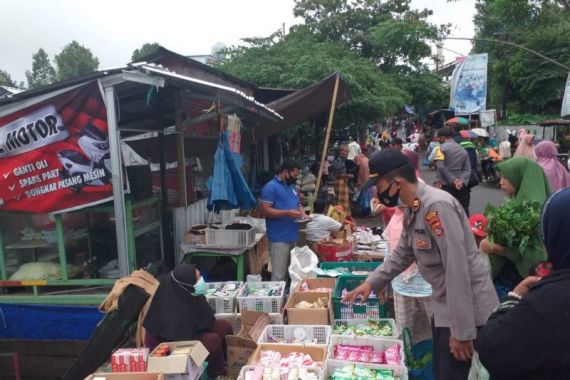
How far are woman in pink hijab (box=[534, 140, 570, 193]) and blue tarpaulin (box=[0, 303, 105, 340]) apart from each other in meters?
5.55

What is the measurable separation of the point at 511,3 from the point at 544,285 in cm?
1397

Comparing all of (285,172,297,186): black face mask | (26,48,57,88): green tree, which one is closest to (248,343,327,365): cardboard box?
(285,172,297,186): black face mask

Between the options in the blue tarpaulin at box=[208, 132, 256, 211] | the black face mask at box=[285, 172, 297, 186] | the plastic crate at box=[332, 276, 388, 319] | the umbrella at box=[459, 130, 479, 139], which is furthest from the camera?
the umbrella at box=[459, 130, 479, 139]

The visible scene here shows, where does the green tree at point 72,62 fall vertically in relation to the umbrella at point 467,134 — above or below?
above

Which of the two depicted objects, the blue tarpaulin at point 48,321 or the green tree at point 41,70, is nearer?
the blue tarpaulin at point 48,321

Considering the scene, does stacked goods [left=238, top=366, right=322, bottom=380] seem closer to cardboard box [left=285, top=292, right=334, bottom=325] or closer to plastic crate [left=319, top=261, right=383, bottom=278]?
cardboard box [left=285, top=292, right=334, bottom=325]

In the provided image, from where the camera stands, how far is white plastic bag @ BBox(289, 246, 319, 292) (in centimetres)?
532

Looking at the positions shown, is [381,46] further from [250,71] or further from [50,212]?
[50,212]

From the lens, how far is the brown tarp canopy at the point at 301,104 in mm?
8273

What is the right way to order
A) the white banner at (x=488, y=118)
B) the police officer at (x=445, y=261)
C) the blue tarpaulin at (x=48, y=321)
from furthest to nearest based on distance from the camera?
1. the white banner at (x=488, y=118)
2. the blue tarpaulin at (x=48, y=321)
3. the police officer at (x=445, y=261)

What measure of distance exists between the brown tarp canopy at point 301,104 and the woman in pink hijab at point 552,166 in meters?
3.60

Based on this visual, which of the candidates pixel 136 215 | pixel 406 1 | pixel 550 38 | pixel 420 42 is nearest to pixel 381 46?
pixel 420 42

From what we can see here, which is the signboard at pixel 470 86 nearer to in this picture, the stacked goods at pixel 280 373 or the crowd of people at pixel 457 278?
the crowd of people at pixel 457 278

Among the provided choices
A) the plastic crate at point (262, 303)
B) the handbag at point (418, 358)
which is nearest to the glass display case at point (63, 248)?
the plastic crate at point (262, 303)
